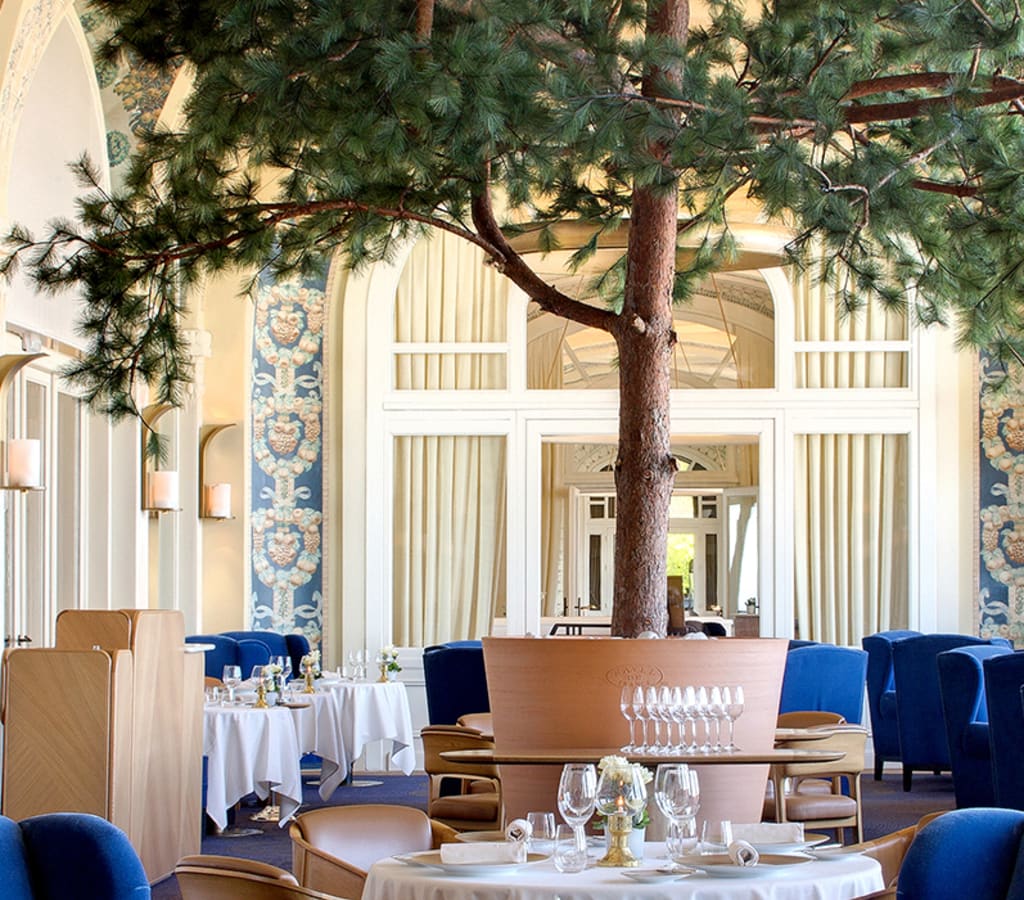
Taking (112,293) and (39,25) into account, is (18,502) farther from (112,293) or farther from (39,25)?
(112,293)

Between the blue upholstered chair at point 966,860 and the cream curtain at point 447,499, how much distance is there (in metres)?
7.32

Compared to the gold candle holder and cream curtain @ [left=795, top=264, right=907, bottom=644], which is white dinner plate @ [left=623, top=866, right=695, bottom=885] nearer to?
the gold candle holder

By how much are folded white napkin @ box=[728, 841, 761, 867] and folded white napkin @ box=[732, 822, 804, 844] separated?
16 centimetres

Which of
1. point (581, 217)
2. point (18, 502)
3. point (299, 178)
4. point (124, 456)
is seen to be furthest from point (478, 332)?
point (299, 178)

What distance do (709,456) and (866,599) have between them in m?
6.54

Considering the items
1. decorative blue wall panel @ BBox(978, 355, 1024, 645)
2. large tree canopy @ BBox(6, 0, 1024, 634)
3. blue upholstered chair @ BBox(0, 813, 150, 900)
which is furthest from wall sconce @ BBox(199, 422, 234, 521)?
blue upholstered chair @ BBox(0, 813, 150, 900)

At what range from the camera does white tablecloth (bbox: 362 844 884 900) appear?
3.10 m

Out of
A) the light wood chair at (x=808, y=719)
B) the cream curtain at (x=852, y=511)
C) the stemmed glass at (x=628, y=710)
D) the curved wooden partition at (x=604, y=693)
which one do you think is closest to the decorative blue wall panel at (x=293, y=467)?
the cream curtain at (x=852, y=511)

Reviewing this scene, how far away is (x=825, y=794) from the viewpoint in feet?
21.4

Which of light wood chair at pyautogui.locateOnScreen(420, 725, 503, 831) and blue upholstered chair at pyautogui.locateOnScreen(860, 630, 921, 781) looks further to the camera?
blue upholstered chair at pyautogui.locateOnScreen(860, 630, 921, 781)

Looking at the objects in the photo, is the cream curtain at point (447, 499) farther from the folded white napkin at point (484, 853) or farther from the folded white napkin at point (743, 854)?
the folded white napkin at point (743, 854)

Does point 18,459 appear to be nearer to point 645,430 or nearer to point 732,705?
point 645,430

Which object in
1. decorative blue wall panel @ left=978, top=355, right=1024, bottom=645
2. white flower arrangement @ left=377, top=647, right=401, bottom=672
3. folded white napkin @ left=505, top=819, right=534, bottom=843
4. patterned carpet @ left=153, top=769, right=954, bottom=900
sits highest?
decorative blue wall panel @ left=978, top=355, right=1024, bottom=645

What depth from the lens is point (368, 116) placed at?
13.1 ft
